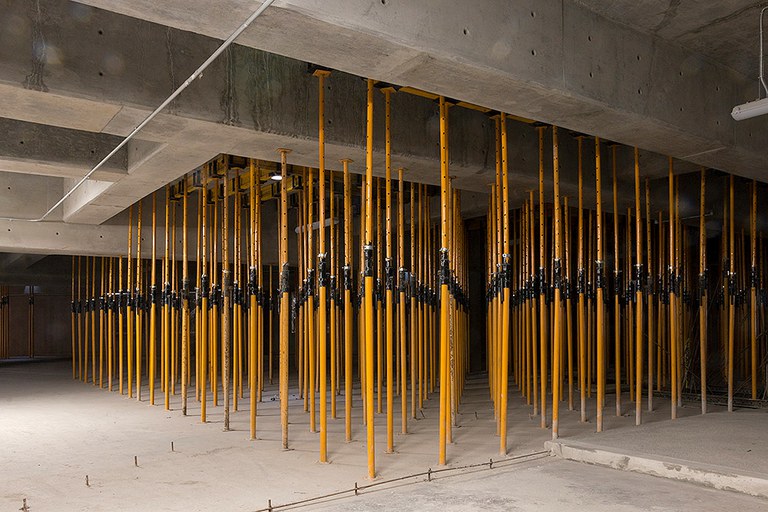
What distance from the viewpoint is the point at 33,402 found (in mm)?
9852

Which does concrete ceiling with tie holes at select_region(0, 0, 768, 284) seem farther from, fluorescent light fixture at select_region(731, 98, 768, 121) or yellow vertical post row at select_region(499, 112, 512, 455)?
yellow vertical post row at select_region(499, 112, 512, 455)

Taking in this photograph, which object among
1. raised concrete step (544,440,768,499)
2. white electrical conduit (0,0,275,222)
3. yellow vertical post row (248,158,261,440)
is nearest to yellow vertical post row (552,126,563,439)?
raised concrete step (544,440,768,499)

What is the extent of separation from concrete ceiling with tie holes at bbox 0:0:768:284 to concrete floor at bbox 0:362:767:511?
97.4 inches

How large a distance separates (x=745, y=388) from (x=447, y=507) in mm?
7091

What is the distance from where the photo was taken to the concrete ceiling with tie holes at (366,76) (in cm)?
352

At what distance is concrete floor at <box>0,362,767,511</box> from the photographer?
4297 mm

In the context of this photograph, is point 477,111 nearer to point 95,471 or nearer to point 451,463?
point 451,463

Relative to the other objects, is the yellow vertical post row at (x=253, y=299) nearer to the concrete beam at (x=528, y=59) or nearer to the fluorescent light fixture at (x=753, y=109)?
the concrete beam at (x=528, y=59)

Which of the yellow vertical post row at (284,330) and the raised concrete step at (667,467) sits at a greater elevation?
the yellow vertical post row at (284,330)

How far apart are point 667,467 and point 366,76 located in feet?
10.7

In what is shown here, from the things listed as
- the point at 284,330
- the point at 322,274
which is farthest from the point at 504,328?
the point at 284,330

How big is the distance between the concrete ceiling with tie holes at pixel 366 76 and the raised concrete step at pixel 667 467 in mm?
2378

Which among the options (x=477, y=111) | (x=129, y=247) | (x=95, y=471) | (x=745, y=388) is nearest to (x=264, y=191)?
(x=129, y=247)

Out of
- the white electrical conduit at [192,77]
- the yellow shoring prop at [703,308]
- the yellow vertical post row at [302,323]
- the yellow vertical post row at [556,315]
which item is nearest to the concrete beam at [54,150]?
the white electrical conduit at [192,77]
